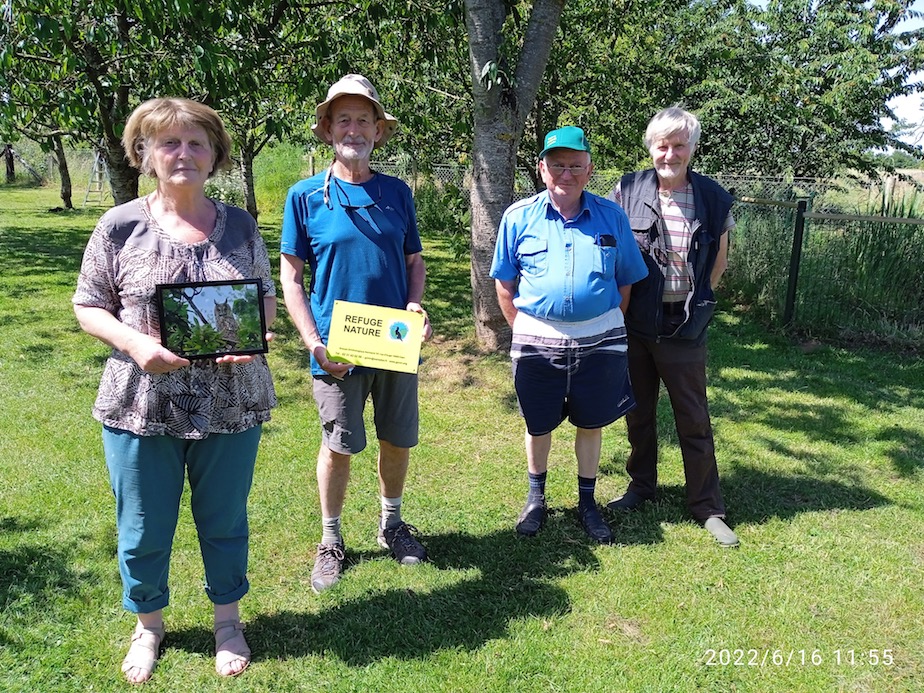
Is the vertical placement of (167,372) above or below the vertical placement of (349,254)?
below

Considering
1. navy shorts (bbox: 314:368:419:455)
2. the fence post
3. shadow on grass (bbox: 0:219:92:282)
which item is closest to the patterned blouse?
navy shorts (bbox: 314:368:419:455)

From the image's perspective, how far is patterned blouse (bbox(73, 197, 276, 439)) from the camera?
2217mm

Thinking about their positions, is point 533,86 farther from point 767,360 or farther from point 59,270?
point 59,270

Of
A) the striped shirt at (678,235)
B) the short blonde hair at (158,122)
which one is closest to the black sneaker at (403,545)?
the striped shirt at (678,235)

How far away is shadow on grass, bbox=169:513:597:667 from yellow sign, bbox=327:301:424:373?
3.45 ft

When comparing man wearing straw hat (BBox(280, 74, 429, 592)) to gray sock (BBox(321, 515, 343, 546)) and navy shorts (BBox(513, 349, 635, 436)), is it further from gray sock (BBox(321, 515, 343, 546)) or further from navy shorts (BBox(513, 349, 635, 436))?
navy shorts (BBox(513, 349, 635, 436))

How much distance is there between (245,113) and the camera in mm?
7492

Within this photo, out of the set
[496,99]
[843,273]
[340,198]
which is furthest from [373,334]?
[843,273]

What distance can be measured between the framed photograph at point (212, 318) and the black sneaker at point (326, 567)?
126cm

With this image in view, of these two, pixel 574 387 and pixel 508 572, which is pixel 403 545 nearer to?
pixel 508 572

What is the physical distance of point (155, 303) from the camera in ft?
7.25

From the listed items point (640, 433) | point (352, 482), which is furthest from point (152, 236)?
point (640, 433)

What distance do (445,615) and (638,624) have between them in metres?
0.79

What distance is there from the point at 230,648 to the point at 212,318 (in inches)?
50.5
